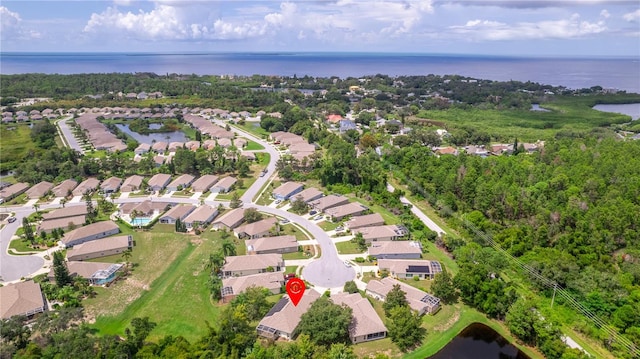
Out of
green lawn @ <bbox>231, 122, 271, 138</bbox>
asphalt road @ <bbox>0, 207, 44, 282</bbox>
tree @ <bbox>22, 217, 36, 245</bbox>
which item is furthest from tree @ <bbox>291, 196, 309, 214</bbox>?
green lawn @ <bbox>231, 122, 271, 138</bbox>

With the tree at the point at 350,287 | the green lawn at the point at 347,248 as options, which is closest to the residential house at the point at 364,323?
the tree at the point at 350,287

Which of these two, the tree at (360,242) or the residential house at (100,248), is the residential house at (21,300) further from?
the tree at (360,242)

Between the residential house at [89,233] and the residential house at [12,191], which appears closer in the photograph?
the residential house at [89,233]

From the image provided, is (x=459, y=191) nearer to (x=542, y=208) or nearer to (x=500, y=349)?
(x=542, y=208)

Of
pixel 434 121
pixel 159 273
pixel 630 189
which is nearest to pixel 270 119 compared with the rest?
pixel 434 121

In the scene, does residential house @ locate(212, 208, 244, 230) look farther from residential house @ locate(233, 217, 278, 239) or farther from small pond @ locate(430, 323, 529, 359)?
small pond @ locate(430, 323, 529, 359)

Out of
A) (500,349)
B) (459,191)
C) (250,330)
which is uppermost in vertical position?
(459,191)

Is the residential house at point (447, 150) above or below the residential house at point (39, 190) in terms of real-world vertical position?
above
